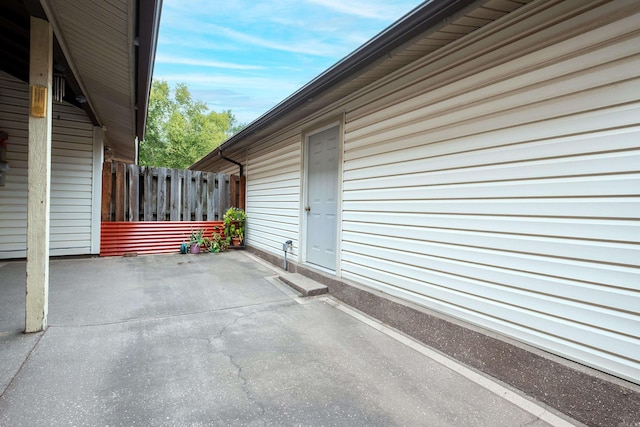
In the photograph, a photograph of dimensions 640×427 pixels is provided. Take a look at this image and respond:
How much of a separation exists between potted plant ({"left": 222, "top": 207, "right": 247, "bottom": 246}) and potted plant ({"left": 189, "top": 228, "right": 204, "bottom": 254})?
60 cm

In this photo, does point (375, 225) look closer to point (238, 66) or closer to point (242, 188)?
point (242, 188)

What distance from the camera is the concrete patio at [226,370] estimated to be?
1.68m

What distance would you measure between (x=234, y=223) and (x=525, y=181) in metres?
6.37

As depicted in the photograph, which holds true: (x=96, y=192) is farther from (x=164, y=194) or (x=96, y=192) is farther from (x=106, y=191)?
(x=164, y=194)

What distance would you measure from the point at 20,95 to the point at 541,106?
7487mm

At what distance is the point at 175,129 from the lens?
978 inches

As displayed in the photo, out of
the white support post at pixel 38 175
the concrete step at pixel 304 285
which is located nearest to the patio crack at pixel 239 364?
the concrete step at pixel 304 285

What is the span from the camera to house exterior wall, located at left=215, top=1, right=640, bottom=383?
5.30 feet

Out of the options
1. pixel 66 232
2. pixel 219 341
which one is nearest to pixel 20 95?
pixel 66 232

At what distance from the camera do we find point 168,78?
26.3 metres

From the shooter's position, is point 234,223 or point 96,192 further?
point 234,223

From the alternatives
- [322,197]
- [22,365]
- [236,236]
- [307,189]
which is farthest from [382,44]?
[236,236]

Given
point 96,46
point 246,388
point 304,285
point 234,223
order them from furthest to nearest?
point 234,223 → point 304,285 → point 96,46 → point 246,388

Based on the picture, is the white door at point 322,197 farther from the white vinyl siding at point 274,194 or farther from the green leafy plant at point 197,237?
the green leafy plant at point 197,237
